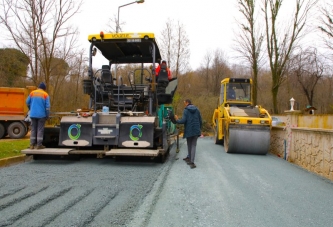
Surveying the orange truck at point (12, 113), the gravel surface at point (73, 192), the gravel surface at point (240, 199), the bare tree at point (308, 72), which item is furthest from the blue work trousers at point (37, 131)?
the bare tree at point (308, 72)

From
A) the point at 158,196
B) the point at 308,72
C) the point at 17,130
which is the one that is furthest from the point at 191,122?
the point at 308,72

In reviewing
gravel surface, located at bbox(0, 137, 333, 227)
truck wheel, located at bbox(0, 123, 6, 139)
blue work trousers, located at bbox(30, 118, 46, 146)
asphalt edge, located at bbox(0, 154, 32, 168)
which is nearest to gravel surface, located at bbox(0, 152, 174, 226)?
gravel surface, located at bbox(0, 137, 333, 227)

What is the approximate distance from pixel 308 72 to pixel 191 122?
27576 millimetres

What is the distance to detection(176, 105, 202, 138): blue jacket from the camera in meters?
6.91

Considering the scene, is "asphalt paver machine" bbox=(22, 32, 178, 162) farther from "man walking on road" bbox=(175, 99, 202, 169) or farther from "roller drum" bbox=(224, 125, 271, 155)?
"roller drum" bbox=(224, 125, 271, 155)

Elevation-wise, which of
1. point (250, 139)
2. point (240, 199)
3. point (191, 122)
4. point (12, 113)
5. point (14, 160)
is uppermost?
point (12, 113)

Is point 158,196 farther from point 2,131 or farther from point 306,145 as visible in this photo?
point 2,131

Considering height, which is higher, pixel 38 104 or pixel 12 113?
pixel 38 104

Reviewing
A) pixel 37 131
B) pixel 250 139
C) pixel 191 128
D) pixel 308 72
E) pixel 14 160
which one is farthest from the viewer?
pixel 308 72

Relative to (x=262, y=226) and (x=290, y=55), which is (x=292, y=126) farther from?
(x=290, y=55)

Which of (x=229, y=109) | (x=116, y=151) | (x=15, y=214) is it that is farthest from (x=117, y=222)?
(x=229, y=109)

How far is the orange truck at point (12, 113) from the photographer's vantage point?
1279cm

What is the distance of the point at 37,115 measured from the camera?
6.68 metres

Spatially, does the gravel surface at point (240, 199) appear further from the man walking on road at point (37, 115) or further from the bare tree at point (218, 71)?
the bare tree at point (218, 71)
